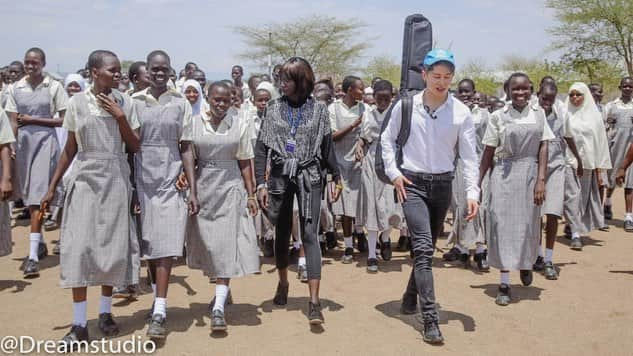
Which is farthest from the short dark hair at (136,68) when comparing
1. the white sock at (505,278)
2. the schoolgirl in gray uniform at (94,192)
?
the white sock at (505,278)

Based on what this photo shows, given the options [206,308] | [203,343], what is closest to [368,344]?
[203,343]

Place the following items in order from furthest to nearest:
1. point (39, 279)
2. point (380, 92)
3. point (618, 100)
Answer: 1. point (618, 100)
2. point (380, 92)
3. point (39, 279)

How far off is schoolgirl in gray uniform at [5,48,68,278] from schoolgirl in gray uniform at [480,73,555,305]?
4957mm

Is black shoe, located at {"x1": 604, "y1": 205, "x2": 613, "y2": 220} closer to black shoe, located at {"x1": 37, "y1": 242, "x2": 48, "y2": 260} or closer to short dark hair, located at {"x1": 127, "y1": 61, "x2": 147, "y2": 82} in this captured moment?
short dark hair, located at {"x1": 127, "y1": 61, "x2": 147, "y2": 82}

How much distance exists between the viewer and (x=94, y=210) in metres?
4.46

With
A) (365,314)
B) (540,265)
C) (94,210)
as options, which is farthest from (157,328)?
(540,265)

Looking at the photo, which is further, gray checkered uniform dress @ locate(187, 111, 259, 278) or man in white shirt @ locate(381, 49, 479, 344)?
gray checkered uniform dress @ locate(187, 111, 259, 278)

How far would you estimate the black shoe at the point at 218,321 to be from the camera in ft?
15.5

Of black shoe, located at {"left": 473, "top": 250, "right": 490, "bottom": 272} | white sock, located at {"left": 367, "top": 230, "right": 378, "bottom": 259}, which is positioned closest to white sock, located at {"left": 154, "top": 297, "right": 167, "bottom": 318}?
white sock, located at {"left": 367, "top": 230, "right": 378, "bottom": 259}

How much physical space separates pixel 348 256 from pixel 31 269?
349cm

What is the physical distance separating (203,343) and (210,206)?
109 centimetres

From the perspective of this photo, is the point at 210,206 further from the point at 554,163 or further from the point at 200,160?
the point at 554,163

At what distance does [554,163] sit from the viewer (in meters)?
7.27

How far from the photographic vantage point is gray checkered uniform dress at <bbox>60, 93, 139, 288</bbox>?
14.5 ft
